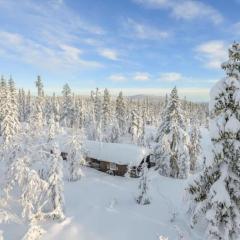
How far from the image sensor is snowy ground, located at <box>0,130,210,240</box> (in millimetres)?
26859

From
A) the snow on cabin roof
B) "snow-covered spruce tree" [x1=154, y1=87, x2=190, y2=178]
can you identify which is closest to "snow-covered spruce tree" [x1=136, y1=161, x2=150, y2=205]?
"snow-covered spruce tree" [x1=154, y1=87, x2=190, y2=178]

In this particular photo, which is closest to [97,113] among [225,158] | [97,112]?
[97,112]

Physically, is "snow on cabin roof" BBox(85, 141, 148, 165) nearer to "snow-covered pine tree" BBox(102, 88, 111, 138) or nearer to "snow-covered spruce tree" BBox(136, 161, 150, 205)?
"snow-covered spruce tree" BBox(136, 161, 150, 205)

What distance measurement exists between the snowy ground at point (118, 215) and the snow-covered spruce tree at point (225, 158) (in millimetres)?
8598

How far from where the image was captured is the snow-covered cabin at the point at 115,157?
4703cm

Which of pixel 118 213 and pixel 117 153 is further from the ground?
pixel 117 153

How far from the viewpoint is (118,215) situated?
30703 millimetres

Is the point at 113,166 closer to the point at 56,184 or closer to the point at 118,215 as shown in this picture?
the point at 118,215

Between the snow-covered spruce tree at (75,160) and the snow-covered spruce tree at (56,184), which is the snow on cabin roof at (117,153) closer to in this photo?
the snow-covered spruce tree at (75,160)

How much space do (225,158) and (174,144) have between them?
100 feet

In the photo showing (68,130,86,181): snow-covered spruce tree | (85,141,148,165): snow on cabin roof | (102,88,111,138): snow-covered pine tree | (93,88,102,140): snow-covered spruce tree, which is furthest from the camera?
(102,88,111,138): snow-covered pine tree

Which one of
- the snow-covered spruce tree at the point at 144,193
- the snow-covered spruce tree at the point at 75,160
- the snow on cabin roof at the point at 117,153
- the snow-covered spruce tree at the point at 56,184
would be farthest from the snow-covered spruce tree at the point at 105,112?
the snow-covered spruce tree at the point at 56,184

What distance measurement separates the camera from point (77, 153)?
1677 inches

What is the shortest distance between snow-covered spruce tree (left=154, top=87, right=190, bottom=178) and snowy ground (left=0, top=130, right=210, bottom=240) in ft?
8.68
